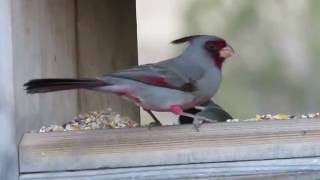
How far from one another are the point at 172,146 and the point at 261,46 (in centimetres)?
174

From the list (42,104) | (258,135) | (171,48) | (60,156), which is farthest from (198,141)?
(171,48)

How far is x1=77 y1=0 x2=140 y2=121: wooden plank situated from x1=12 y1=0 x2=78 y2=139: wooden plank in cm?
6

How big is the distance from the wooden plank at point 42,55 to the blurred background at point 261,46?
3.43ft

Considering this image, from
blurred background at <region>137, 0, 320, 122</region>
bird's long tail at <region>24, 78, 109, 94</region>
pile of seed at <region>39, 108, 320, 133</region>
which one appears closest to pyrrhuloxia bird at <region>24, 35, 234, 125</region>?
bird's long tail at <region>24, 78, 109, 94</region>


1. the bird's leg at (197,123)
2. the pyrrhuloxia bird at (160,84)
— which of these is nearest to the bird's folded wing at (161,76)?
the pyrrhuloxia bird at (160,84)

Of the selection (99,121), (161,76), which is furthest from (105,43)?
(161,76)

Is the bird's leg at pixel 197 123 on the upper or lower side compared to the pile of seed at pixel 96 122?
upper

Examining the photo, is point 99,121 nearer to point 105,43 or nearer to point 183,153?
point 105,43

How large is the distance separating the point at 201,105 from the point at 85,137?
1.20ft

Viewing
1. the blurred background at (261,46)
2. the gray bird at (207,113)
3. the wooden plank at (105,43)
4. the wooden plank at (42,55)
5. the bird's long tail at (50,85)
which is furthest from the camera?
the blurred background at (261,46)

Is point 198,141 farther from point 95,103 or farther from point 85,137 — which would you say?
point 95,103

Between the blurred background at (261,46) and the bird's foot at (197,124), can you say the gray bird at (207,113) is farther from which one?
the blurred background at (261,46)

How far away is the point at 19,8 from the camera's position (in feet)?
5.91

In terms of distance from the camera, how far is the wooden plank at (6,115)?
1.72 metres
